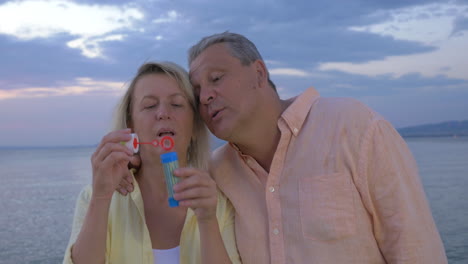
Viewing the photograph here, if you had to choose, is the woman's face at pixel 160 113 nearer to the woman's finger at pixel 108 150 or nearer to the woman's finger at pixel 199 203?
the woman's finger at pixel 108 150

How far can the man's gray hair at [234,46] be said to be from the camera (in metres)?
3.97

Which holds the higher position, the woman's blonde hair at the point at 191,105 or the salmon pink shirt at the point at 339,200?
the woman's blonde hair at the point at 191,105

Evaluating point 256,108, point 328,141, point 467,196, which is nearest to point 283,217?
point 328,141

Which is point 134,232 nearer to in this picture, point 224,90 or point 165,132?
point 165,132

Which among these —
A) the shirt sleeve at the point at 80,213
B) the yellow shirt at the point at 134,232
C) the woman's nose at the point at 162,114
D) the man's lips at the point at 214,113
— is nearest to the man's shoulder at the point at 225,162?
the yellow shirt at the point at 134,232

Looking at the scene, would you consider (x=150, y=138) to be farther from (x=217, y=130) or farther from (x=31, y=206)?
(x=31, y=206)

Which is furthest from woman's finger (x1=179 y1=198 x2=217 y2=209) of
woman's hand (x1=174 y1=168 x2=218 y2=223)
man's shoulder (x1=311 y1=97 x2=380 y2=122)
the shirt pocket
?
man's shoulder (x1=311 y1=97 x2=380 y2=122)

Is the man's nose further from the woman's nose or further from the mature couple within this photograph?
the woman's nose

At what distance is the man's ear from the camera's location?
4.05m

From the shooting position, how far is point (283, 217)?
142 inches

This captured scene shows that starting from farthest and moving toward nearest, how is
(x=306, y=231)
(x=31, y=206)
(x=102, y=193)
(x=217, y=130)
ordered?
(x=31, y=206) → (x=217, y=130) → (x=306, y=231) → (x=102, y=193)

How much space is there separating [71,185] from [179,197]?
26.5 meters

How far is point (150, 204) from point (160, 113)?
0.86 meters

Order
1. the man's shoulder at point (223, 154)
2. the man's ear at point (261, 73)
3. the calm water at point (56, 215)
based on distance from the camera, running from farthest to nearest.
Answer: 1. the calm water at point (56, 215)
2. the man's shoulder at point (223, 154)
3. the man's ear at point (261, 73)
